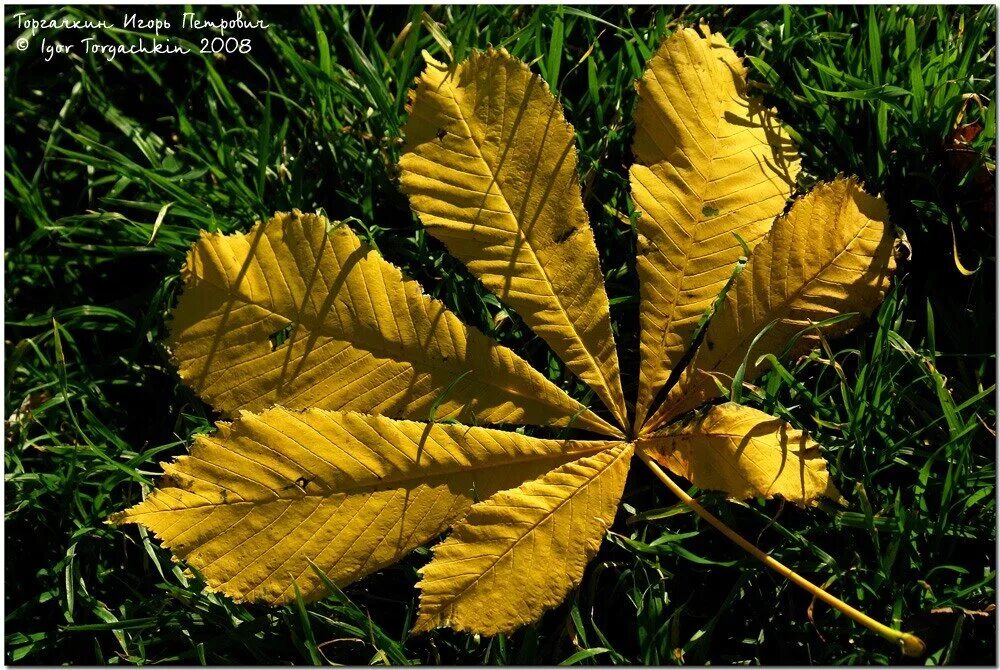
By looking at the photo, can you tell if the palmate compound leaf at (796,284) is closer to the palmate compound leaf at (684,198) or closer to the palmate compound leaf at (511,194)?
the palmate compound leaf at (684,198)

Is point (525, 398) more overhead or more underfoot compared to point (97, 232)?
more underfoot

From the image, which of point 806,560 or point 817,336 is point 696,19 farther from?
point 806,560

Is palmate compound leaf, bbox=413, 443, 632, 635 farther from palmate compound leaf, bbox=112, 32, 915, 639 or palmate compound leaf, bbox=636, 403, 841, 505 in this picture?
palmate compound leaf, bbox=636, 403, 841, 505

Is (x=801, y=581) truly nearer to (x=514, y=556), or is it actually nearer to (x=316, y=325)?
(x=514, y=556)

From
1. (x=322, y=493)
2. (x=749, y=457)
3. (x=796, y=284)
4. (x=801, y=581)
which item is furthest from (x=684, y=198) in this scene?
(x=322, y=493)

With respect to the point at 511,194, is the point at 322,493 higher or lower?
lower

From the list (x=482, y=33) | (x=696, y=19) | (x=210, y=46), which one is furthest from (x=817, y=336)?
(x=210, y=46)

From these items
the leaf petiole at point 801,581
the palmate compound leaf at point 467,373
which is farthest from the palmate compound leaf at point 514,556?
the leaf petiole at point 801,581
